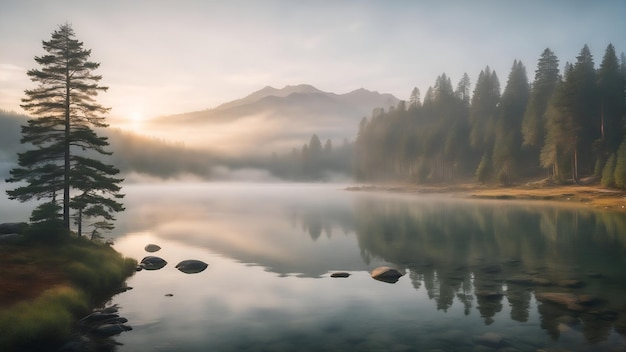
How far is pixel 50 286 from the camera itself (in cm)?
2219

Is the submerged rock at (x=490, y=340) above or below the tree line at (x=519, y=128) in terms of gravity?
below

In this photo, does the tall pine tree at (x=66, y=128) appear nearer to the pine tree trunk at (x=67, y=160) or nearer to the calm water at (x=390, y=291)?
the pine tree trunk at (x=67, y=160)

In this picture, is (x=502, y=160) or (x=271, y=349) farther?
(x=502, y=160)

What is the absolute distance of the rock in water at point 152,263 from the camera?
3304 centimetres

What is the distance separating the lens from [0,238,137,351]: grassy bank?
17031mm

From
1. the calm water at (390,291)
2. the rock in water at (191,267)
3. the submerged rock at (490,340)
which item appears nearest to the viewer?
the submerged rock at (490,340)

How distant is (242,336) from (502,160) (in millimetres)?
84786

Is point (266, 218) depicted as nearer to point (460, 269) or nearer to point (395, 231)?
Answer: point (395, 231)

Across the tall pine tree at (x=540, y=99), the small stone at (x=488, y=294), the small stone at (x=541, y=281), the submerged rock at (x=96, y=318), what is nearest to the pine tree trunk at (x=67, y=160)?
the submerged rock at (x=96, y=318)

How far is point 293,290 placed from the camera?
2680cm

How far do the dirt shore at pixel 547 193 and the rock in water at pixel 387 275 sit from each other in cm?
4731

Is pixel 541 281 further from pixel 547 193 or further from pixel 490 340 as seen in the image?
pixel 547 193

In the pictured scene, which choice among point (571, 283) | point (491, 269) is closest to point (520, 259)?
point (491, 269)

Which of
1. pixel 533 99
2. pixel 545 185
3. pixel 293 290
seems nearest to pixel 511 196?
pixel 545 185
